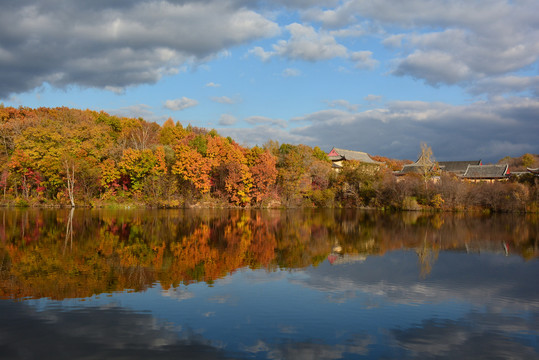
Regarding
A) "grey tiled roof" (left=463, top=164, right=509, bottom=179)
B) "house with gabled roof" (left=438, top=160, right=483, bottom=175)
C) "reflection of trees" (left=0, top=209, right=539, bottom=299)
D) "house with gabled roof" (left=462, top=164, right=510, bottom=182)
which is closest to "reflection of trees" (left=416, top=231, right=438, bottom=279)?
"reflection of trees" (left=0, top=209, right=539, bottom=299)

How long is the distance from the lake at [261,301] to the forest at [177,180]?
2735 centimetres

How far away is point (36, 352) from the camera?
591 cm

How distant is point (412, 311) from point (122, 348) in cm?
570

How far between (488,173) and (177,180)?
157ft

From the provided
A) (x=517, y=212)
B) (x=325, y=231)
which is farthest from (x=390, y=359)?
(x=517, y=212)

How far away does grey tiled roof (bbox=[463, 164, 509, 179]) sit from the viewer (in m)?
58.8

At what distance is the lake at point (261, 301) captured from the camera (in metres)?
6.27

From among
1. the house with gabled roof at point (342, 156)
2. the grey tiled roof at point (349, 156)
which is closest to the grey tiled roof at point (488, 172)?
the house with gabled roof at point (342, 156)

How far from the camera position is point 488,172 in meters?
61.2

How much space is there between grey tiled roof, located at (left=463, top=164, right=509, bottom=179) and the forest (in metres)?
14.5

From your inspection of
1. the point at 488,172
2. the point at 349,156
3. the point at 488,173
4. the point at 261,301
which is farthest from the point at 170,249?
the point at 349,156

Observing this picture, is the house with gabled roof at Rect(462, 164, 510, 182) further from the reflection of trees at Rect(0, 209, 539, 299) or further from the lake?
the lake

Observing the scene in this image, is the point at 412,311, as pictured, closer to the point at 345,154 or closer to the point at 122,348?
the point at 122,348

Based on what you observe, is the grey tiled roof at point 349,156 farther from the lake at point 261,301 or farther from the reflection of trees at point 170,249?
the lake at point 261,301
